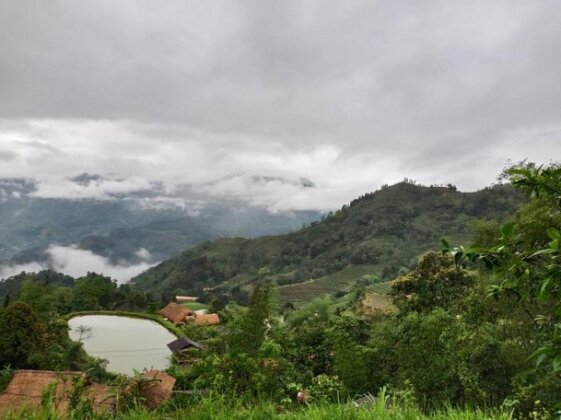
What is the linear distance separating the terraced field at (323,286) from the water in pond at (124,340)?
53.3 metres

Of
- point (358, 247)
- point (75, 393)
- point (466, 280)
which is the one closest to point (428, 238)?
point (358, 247)

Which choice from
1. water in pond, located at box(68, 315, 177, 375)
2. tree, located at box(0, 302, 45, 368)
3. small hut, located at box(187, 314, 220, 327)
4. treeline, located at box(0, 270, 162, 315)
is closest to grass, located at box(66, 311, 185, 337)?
water in pond, located at box(68, 315, 177, 375)

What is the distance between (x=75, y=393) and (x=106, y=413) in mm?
644

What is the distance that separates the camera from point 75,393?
549 centimetres

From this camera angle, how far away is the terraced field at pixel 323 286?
4823 inches

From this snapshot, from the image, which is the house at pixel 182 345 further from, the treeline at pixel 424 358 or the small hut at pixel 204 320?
the treeline at pixel 424 358

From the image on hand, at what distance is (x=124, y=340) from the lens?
180ft

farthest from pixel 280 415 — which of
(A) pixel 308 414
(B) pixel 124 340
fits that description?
(B) pixel 124 340

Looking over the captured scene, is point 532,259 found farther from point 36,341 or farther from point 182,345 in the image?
point 182,345

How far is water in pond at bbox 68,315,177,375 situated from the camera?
47.0m

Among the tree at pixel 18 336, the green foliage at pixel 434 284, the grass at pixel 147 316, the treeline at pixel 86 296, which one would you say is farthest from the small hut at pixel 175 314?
the green foliage at pixel 434 284

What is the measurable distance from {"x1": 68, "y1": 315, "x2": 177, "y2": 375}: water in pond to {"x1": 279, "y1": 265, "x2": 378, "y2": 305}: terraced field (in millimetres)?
53253

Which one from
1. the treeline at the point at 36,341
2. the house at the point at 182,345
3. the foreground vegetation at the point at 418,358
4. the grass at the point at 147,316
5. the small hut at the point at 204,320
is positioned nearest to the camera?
the foreground vegetation at the point at 418,358

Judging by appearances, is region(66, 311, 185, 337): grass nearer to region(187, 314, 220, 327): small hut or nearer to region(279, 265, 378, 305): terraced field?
region(187, 314, 220, 327): small hut
